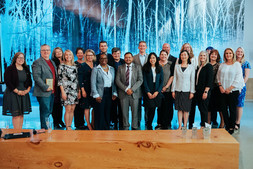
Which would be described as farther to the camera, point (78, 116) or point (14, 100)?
point (78, 116)

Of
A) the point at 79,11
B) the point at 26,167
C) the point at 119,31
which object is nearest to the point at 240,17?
the point at 119,31

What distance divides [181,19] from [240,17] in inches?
73.2

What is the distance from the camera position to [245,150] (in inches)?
120

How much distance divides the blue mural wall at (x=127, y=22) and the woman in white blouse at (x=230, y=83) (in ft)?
10.1

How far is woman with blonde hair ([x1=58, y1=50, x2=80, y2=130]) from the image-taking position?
349 centimetres

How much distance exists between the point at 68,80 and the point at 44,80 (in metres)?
0.39

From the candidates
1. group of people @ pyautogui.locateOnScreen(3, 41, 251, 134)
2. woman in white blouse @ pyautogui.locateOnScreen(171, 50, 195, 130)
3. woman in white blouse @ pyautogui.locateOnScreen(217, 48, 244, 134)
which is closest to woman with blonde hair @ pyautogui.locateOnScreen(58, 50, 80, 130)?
group of people @ pyautogui.locateOnScreen(3, 41, 251, 134)

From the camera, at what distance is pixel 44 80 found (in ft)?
11.5

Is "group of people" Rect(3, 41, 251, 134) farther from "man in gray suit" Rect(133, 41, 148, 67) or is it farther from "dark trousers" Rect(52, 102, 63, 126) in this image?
"dark trousers" Rect(52, 102, 63, 126)

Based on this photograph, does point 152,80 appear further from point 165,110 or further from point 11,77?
point 11,77

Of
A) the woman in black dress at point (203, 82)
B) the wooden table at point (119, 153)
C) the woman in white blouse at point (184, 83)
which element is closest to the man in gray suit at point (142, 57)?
the woman in white blouse at point (184, 83)

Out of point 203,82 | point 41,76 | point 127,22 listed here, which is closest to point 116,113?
point 41,76

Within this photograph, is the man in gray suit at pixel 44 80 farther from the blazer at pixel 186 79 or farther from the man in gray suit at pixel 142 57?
the blazer at pixel 186 79

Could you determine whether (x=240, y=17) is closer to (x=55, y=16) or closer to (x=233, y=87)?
(x=233, y=87)
